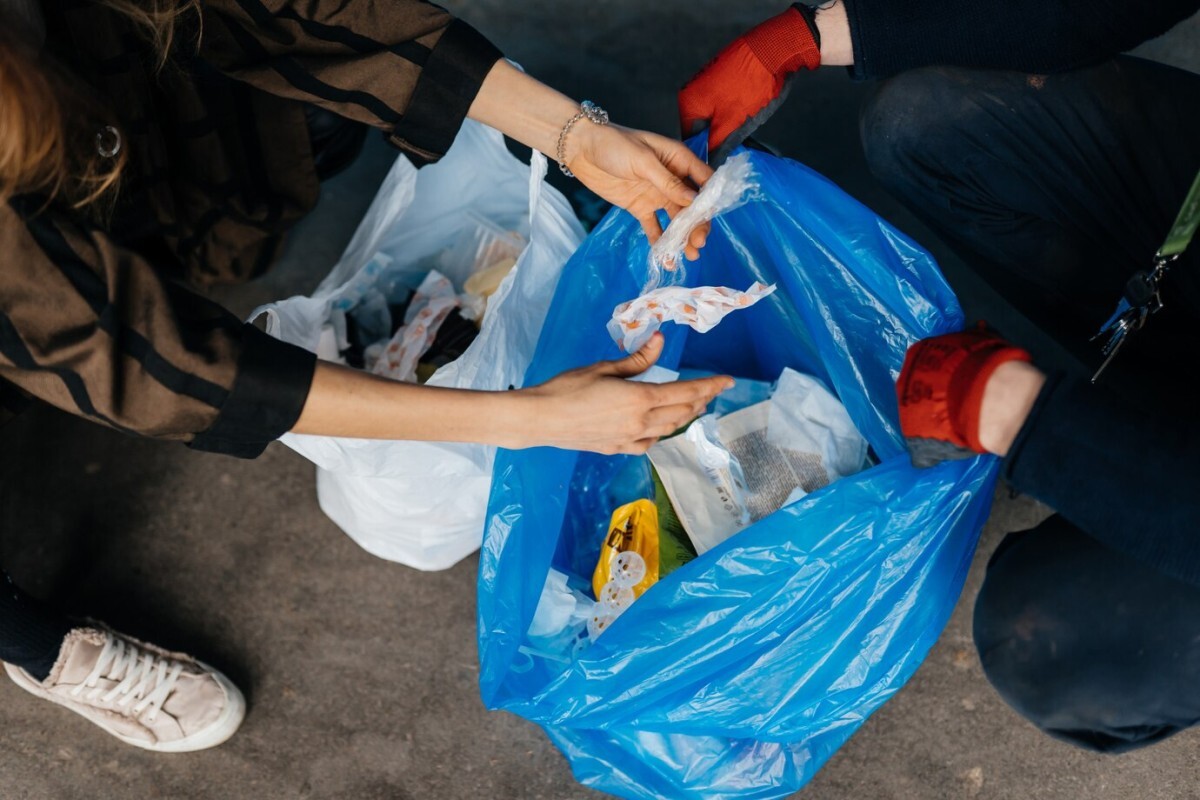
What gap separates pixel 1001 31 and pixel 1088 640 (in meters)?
0.51

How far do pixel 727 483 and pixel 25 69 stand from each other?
0.63 meters

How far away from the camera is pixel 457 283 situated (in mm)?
1119

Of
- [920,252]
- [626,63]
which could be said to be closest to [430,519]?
[920,252]

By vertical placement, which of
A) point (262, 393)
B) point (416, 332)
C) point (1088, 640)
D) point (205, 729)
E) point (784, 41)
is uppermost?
point (784, 41)

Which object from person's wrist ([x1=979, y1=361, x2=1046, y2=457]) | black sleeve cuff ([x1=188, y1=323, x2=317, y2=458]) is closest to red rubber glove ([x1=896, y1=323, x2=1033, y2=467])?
person's wrist ([x1=979, y1=361, x2=1046, y2=457])

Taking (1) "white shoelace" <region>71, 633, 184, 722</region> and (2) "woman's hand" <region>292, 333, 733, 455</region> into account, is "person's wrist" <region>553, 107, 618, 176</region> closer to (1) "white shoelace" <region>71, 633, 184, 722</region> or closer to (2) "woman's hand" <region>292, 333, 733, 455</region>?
(2) "woman's hand" <region>292, 333, 733, 455</region>

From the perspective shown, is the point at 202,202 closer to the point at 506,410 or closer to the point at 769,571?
the point at 506,410

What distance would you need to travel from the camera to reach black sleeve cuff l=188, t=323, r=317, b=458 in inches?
26.0

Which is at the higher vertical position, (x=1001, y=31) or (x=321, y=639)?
(x=1001, y=31)

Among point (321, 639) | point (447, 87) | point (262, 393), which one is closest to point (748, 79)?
point (447, 87)

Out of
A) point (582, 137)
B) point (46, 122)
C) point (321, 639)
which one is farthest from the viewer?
point (321, 639)

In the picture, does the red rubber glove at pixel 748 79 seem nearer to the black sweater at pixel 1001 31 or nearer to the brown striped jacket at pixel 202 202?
the black sweater at pixel 1001 31

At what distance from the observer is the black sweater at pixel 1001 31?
2.71 ft

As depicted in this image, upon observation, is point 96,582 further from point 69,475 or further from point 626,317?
point 626,317
